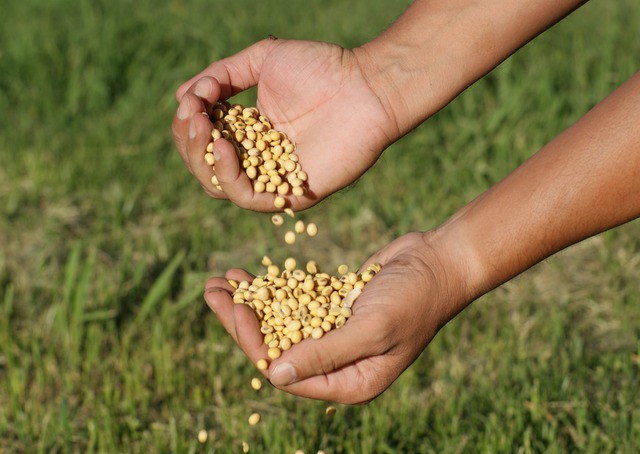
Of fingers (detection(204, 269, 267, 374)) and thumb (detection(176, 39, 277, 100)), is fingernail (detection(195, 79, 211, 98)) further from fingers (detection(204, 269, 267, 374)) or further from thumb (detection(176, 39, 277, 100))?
fingers (detection(204, 269, 267, 374))

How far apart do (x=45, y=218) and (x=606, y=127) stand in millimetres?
2721

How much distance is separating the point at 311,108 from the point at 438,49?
36 centimetres

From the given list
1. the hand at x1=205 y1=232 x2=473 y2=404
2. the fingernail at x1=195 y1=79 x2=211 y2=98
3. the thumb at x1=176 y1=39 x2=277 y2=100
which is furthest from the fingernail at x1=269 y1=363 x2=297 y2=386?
the thumb at x1=176 y1=39 x2=277 y2=100

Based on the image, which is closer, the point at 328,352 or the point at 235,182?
the point at 328,352

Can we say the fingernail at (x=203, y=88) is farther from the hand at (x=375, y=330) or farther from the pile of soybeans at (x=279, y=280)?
the hand at (x=375, y=330)

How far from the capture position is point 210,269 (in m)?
3.74

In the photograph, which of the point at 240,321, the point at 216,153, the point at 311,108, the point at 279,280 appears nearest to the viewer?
the point at 240,321

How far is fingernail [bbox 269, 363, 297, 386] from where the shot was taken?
6.50 ft

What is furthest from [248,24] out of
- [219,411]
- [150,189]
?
[219,411]

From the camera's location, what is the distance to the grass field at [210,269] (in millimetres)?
2738

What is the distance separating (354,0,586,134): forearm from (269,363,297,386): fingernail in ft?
2.53

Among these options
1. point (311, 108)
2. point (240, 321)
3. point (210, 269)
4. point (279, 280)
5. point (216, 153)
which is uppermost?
point (216, 153)

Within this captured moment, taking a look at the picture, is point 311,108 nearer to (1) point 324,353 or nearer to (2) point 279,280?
(2) point 279,280

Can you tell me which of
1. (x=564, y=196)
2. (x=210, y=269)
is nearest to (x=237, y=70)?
(x=564, y=196)
